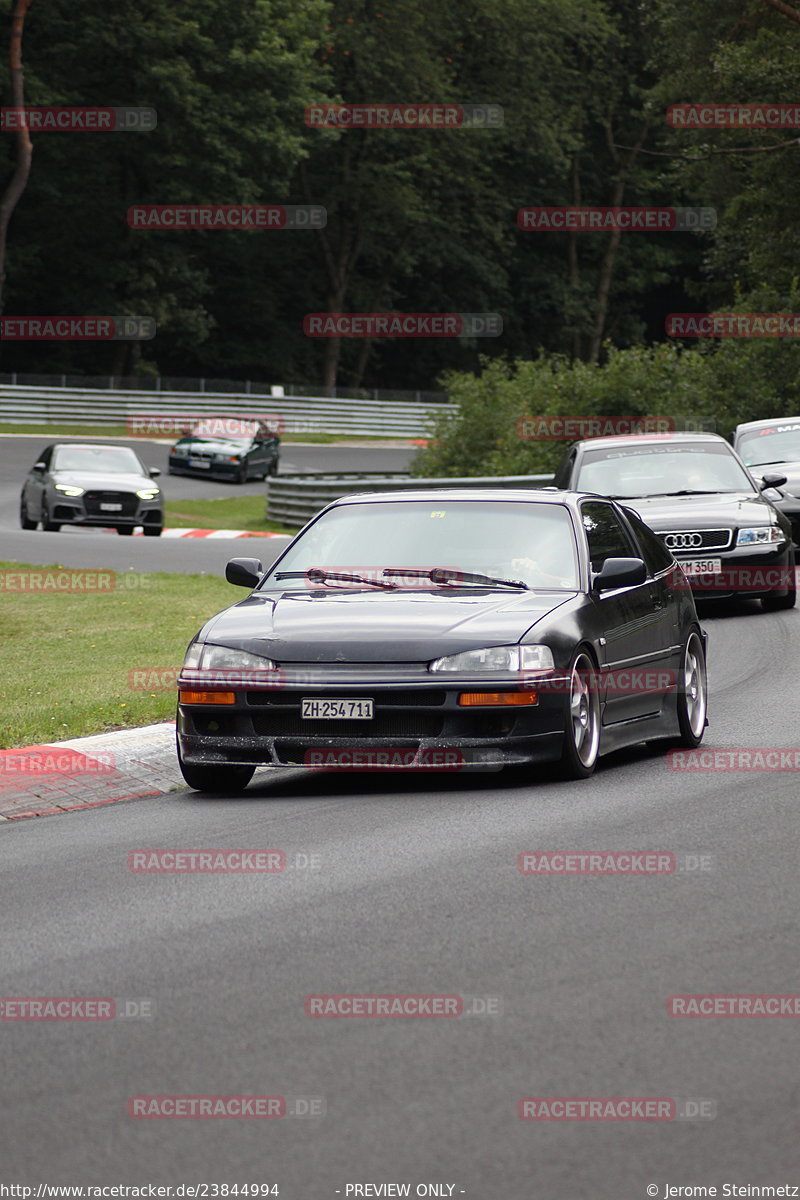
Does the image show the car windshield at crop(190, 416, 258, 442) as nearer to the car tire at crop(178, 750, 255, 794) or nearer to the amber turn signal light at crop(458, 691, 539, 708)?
the car tire at crop(178, 750, 255, 794)

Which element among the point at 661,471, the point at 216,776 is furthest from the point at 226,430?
the point at 216,776

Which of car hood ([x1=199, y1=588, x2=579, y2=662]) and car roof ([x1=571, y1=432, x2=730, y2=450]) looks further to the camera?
car roof ([x1=571, y1=432, x2=730, y2=450])

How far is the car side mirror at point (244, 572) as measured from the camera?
10.1 m

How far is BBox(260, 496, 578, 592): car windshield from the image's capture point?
32.7ft

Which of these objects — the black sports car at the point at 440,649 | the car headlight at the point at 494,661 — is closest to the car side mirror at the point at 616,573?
the black sports car at the point at 440,649

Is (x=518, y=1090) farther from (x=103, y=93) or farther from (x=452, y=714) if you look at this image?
(x=103, y=93)

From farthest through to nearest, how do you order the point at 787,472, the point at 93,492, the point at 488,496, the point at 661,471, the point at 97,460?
the point at 97,460, the point at 93,492, the point at 787,472, the point at 661,471, the point at 488,496

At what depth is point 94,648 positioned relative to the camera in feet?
49.0

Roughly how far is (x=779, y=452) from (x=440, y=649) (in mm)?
15670

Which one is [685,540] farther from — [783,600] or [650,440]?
[650,440]

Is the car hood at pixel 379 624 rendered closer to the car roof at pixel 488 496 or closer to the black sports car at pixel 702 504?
the car roof at pixel 488 496

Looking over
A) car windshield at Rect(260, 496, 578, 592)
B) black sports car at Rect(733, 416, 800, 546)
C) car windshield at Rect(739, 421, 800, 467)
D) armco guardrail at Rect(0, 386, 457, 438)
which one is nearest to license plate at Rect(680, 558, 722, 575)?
black sports car at Rect(733, 416, 800, 546)

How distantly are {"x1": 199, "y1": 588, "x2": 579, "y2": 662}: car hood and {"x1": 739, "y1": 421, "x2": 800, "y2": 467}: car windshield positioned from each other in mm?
14469

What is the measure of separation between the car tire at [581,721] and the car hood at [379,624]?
1.09 ft
